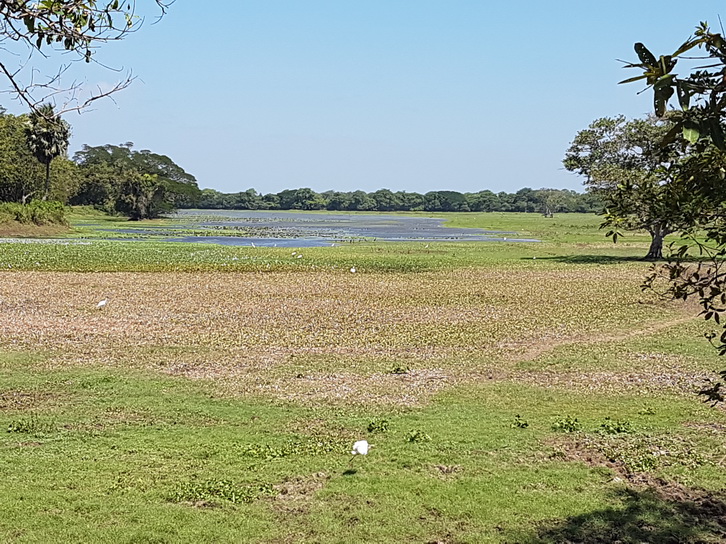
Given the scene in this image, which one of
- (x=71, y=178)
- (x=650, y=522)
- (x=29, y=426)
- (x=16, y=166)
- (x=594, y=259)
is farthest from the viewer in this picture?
(x=71, y=178)

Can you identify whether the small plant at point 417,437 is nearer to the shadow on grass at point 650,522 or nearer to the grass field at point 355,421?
the grass field at point 355,421

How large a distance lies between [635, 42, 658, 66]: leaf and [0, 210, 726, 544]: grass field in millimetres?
4555

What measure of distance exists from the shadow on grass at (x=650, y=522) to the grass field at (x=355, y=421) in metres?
0.03

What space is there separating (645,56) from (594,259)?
140ft

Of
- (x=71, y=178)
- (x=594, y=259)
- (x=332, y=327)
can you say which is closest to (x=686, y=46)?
(x=332, y=327)

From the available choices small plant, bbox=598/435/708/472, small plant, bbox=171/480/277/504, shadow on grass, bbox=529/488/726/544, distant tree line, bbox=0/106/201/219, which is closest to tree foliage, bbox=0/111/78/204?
distant tree line, bbox=0/106/201/219

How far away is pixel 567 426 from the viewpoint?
33.2ft

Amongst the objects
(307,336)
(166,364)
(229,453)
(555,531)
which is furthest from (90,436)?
(307,336)

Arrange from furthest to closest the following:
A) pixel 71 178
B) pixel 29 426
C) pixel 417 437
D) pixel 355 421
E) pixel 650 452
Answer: pixel 71 178, pixel 355 421, pixel 29 426, pixel 417 437, pixel 650 452

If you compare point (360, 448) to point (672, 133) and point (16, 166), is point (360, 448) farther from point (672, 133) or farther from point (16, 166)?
point (16, 166)

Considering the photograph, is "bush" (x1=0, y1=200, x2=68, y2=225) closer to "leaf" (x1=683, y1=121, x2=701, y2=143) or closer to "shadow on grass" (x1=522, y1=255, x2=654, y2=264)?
"shadow on grass" (x1=522, y1=255, x2=654, y2=264)

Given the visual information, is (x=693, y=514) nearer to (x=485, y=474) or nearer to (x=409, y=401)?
(x=485, y=474)

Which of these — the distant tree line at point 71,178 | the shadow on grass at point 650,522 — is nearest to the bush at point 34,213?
the distant tree line at point 71,178

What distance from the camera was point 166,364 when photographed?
14.6m
